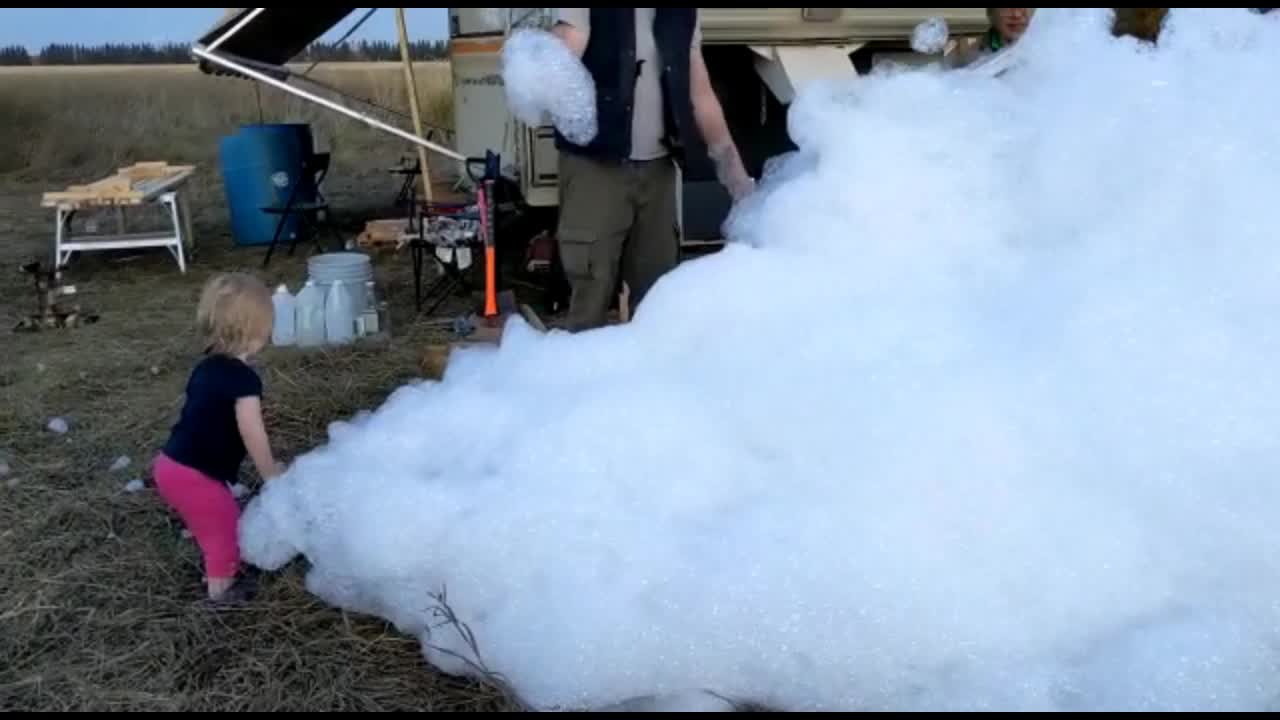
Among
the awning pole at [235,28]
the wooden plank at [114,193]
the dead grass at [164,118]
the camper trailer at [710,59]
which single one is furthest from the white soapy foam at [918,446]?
the dead grass at [164,118]

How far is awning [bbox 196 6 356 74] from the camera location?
5984mm

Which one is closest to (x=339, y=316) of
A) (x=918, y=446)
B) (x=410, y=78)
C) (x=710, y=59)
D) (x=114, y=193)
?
(x=710, y=59)

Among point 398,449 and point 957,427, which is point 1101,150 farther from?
point 398,449

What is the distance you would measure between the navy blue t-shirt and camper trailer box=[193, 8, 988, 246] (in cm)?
280

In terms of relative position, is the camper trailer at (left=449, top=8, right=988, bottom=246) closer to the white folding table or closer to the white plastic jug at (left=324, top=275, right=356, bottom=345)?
the white plastic jug at (left=324, top=275, right=356, bottom=345)

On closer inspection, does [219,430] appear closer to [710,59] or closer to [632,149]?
[632,149]

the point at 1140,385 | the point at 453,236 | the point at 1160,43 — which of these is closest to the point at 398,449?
the point at 1140,385

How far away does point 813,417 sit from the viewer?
231cm

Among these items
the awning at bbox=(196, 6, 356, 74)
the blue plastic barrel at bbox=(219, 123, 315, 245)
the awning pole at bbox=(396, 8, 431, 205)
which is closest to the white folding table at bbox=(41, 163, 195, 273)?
the blue plastic barrel at bbox=(219, 123, 315, 245)

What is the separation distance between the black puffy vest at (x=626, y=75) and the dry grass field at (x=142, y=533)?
1340mm

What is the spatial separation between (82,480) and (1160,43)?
3.16 meters

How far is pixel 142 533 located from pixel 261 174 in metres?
6.04

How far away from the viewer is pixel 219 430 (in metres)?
2.61

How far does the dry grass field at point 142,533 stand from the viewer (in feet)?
7.47
